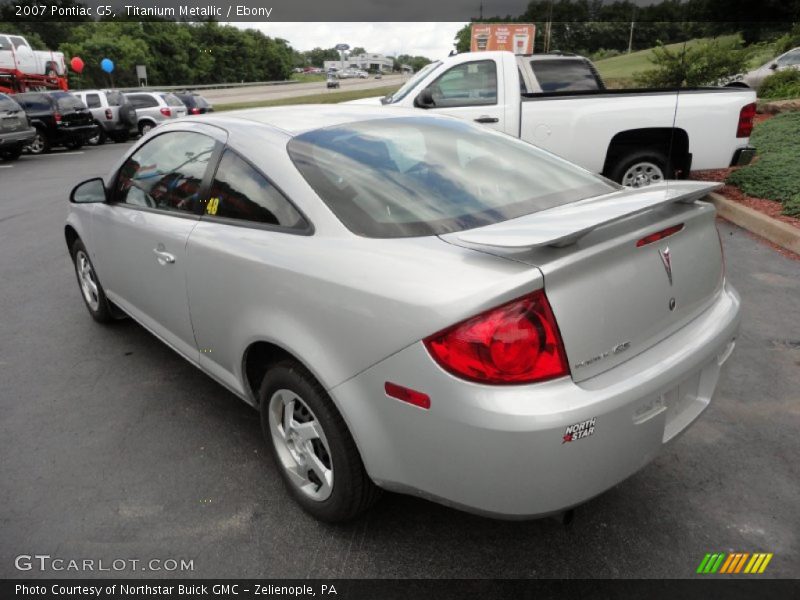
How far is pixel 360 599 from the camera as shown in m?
2.16

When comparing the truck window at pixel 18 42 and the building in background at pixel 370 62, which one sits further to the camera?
the building in background at pixel 370 62

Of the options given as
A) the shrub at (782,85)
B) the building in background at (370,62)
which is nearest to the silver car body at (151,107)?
the shrub at (782,85)

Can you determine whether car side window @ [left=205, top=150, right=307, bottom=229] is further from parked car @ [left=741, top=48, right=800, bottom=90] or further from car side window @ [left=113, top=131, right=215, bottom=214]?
parked car @ [left=741, top=48, right=800, bottom=90]

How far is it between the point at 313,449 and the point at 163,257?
1.35 m

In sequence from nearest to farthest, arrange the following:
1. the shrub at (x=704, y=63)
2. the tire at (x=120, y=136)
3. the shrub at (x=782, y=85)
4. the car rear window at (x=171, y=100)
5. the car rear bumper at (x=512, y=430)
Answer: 1. the car rear bumper at (x=512, y=430)
2. the shrub at (x=704, y=63)
3. the shrub at (x=782, y=85)
4. the tire at (x=120, y=136)
5. the car rear window at (x=171, y=100)

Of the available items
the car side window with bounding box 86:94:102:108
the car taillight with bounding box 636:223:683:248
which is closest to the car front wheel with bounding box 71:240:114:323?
the car taillight with bounding box 636:223:683:248

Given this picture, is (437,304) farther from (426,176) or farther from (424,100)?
(424,100)

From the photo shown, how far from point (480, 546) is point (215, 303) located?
155cm

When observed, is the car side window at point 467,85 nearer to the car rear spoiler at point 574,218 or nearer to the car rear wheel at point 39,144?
the car rear spoiler at point 574,218

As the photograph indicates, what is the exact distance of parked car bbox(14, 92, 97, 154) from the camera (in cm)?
1772

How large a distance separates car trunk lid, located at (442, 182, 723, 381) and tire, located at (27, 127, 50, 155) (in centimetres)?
1969

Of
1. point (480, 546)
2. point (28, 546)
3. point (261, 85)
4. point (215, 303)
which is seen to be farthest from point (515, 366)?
point (261, 85)

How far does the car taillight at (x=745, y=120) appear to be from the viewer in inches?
272

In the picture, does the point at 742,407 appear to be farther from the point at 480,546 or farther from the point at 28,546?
the point at 28,546
